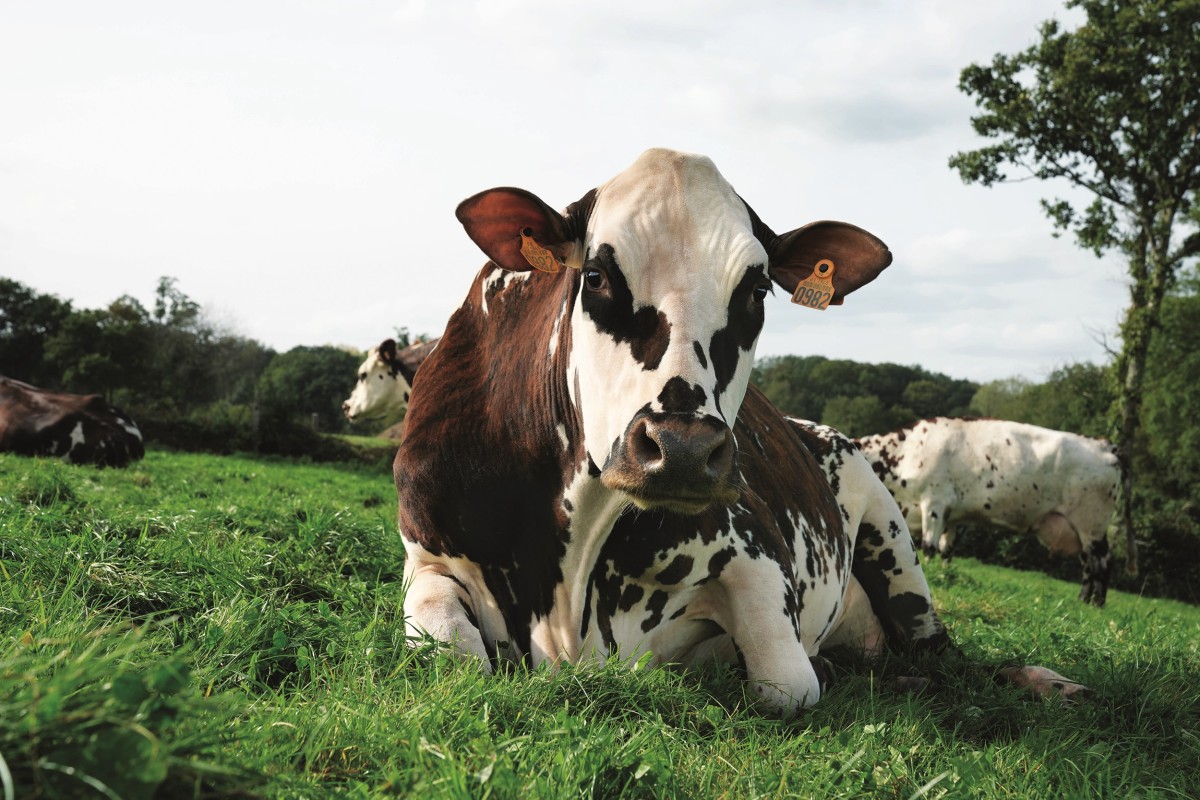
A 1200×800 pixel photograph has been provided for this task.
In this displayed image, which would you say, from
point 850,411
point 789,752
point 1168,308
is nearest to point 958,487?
point 789,752

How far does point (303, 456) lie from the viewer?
944 inches

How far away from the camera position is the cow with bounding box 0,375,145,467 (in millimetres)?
11523

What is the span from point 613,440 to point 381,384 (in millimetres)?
13682

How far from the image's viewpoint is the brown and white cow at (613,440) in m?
2.87

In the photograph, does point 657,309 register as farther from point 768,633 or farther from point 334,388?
point 334,388

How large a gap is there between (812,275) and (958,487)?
43.1 ft

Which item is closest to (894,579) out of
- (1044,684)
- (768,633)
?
(1044,684)

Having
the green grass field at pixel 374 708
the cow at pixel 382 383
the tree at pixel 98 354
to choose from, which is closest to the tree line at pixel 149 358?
the tree at pixel 98 354

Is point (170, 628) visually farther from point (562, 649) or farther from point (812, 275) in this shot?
point (812, 275)

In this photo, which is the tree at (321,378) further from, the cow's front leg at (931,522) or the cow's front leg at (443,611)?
the cow's front leg at (443,611)

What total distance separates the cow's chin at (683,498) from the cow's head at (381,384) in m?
13.6

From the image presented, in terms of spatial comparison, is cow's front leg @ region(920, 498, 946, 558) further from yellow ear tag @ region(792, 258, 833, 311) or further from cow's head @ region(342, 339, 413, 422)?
yellow ear tag @ region(792, 258, 833, 311)

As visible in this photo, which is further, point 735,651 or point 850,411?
point 850,411

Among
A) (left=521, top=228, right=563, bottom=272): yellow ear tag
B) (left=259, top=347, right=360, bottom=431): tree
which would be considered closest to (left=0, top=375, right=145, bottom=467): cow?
(left=521, top=228, right=563, bottom=272): yellow ear tag
